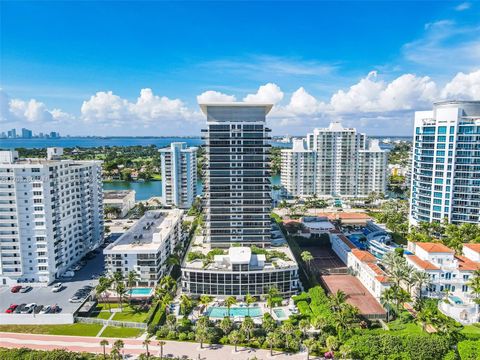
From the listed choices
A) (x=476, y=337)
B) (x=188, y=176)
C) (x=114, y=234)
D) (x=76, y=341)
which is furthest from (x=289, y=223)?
(x=76, y=341)

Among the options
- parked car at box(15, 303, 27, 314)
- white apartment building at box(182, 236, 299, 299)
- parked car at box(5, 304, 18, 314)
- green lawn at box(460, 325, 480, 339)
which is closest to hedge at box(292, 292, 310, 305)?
white apartment building at box(182, 236, 299, 299)

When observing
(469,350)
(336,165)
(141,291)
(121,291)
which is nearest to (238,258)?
(141,291)

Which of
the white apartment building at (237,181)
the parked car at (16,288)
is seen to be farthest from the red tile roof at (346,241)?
the parked car at (16,288)

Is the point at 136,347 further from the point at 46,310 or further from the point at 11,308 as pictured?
the point at 11,308

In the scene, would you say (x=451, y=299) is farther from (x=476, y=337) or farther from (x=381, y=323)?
(x=381, y=323)

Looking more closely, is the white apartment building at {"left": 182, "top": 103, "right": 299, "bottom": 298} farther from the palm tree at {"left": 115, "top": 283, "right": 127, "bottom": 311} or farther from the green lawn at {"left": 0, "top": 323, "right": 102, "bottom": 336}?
the green lawn at {"left": 0, "top": 323, "right": 102, "bottom": 336}

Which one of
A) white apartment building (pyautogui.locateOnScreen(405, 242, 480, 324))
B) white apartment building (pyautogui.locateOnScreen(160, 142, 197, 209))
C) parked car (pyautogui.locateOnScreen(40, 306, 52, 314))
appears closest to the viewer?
white apartment building (pyautogui.locateOnScreen(405, 242, 480, 324))

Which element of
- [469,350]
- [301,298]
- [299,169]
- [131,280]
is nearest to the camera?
[469,350]
